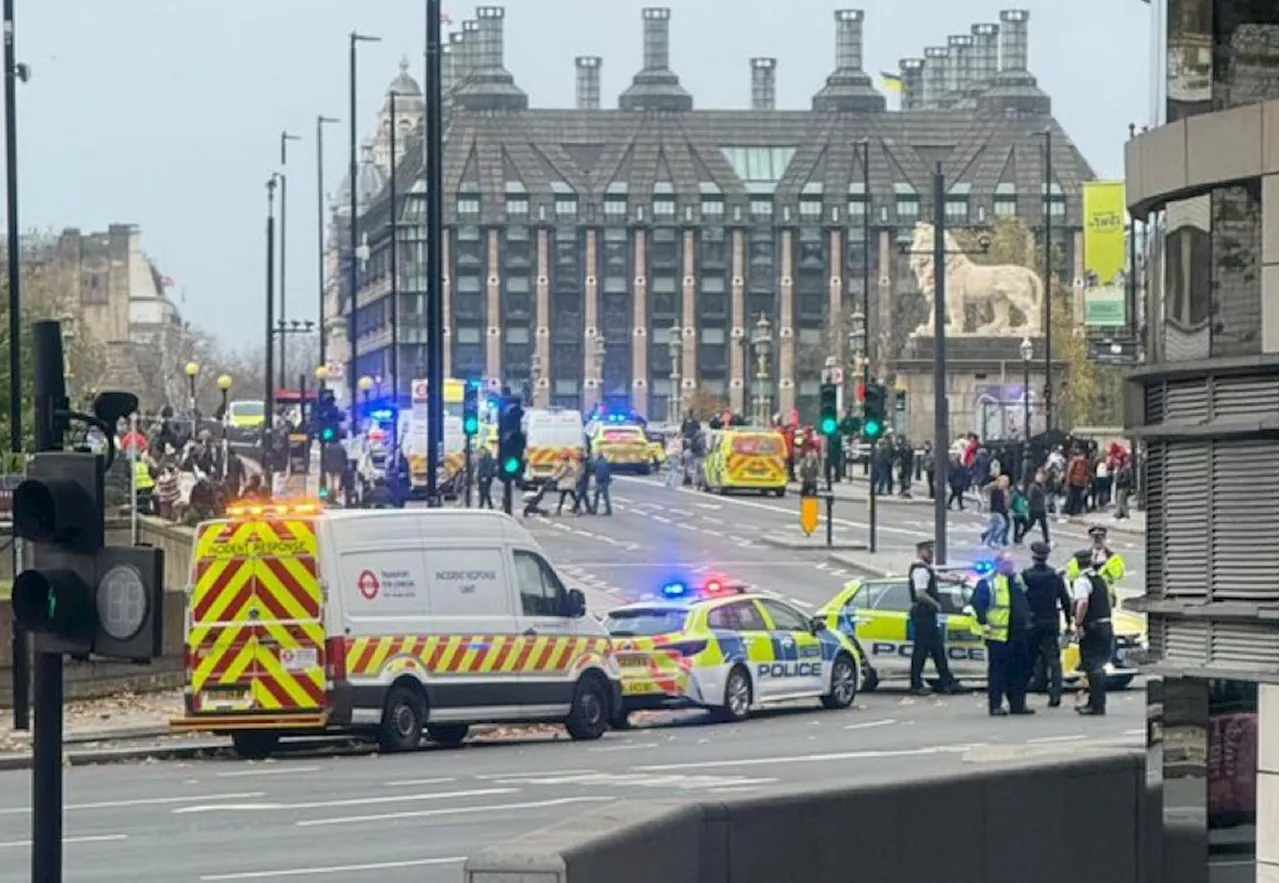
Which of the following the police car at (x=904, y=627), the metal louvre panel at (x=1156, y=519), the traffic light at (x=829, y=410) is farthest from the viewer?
the traffic light at (x=829, y=410)

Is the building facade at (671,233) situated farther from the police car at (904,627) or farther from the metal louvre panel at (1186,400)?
the metal louvre panel at (1186,400)

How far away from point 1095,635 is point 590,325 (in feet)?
518

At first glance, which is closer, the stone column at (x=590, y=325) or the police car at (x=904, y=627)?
the police car at (x=904, y=627)

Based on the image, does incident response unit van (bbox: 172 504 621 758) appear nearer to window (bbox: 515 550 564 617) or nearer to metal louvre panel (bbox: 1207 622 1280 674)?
window (bbox: 515 550 564 617)

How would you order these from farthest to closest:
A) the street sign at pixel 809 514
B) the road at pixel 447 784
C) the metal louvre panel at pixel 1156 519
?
the street sign at pixel 809 514
the road at pixel 447 784
the metal louvre panel at pixel 1156 519

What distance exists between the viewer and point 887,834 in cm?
1276

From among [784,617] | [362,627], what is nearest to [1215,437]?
[362,627]

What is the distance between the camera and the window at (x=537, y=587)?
96.8 ft

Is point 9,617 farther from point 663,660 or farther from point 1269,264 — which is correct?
point 1269,264

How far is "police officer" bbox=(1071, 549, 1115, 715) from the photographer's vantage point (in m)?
31.2

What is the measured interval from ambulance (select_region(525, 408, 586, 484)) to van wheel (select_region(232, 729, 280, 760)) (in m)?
54.9

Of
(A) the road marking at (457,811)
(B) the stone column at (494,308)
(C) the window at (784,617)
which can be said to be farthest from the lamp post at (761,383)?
(A) the road marking at (457,811)

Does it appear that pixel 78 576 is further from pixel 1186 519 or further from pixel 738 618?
pixel 738 618

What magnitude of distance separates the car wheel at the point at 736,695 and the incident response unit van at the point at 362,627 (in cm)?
322
